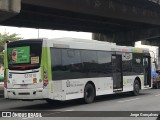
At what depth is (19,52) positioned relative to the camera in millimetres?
17125

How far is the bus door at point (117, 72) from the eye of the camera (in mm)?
21391

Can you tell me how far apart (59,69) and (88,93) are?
8.88 feet

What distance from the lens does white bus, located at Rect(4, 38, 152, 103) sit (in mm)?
16438

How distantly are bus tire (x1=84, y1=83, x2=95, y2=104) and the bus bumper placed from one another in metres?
3.03

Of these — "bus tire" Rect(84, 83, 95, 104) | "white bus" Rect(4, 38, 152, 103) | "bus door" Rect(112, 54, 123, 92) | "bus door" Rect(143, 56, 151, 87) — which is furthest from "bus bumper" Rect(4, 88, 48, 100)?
"bus door" Rect(143, 56, 151, 87)

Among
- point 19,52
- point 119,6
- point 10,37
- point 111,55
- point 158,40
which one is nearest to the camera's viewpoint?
point 19,52

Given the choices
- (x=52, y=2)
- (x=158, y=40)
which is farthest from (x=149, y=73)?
(x=158, y=40)

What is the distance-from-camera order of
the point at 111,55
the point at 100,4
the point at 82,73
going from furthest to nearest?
the point at 100,4 → the point at 111,55 → the point at 82,73

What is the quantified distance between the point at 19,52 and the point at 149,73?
439 inches

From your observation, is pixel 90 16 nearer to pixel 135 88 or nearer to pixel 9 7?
pixel 135 88

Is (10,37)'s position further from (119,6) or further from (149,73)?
(149,73)

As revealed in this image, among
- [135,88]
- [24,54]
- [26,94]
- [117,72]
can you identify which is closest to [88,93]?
[117,72]

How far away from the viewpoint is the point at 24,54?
17.0 meters

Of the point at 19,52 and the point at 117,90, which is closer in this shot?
the point at 19,52
